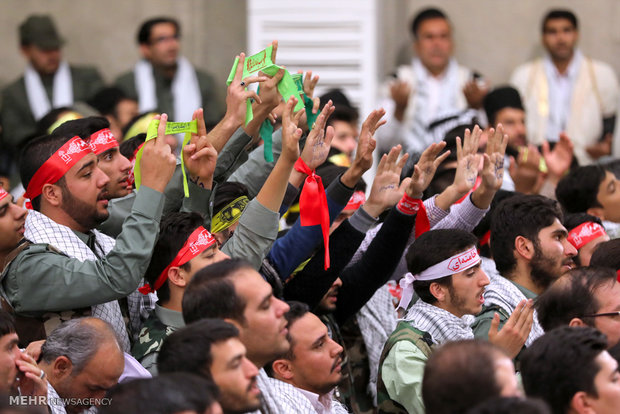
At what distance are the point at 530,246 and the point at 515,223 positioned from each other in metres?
0.13

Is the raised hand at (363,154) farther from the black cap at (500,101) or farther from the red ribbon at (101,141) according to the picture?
the black cap at (500,101)

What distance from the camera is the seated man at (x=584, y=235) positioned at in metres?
5.49

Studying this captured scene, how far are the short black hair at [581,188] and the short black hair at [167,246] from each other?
274 cm

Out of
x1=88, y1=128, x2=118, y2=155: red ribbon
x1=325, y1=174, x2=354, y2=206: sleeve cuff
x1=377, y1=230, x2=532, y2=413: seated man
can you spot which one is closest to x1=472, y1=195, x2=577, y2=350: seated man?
x1=377, y1=230, x2=532, y2=413: seated man

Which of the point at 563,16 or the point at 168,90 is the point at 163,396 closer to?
the point at 168,90

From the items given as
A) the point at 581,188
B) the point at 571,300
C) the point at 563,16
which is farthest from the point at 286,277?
the point at 563,16

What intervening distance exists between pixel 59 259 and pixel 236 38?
18.5ft

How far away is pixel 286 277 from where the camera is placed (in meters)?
4.57

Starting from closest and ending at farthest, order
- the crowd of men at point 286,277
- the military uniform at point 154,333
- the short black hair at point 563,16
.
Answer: the crowd of men at point 286,277 → the military uniform at point 154,333 → the short black hair at point 563,16

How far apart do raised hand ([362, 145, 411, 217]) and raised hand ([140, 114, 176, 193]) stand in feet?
3.44

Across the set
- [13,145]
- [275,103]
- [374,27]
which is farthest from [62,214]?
[374,27]

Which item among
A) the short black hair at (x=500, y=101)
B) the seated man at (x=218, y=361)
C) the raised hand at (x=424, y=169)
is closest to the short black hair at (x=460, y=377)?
the seated man at (x=218, y=361)

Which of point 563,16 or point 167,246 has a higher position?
point 563,16

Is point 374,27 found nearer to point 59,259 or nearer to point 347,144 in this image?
point 347,144
